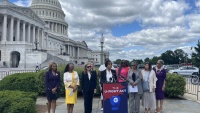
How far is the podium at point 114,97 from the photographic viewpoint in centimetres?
714

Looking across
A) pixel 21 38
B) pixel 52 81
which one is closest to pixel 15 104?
pixel 52 81

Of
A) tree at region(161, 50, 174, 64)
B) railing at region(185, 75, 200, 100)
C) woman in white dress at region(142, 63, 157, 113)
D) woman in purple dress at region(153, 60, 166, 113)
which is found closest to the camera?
woman in white dress at region(142, 63, 157, 113)

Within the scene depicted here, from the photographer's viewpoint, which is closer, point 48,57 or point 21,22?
point 48,57

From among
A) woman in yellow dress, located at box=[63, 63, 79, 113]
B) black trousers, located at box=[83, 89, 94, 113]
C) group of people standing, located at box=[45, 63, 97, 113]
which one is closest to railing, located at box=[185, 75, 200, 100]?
black trousers, located at box=[83, 89, 94, 113]

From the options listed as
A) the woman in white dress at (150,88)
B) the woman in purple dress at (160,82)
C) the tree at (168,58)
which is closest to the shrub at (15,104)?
the woman in white dress at (150,88)

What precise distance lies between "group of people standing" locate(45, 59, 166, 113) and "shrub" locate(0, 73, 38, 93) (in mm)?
4607

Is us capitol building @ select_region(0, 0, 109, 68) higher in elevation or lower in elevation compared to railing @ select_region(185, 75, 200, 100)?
higher

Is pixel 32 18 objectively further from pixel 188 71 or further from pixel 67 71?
pixel 67 71

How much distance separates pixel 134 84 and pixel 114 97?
1136 millimetres

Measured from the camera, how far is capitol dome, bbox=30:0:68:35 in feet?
367

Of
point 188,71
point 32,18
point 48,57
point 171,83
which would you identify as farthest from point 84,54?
point 171,83

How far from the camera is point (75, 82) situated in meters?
7.82

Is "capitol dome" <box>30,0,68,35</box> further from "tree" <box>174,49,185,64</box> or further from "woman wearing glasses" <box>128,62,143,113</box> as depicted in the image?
"woman wearing glasses" <box>128,62,143,113</box>

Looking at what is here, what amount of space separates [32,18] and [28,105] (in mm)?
64667
